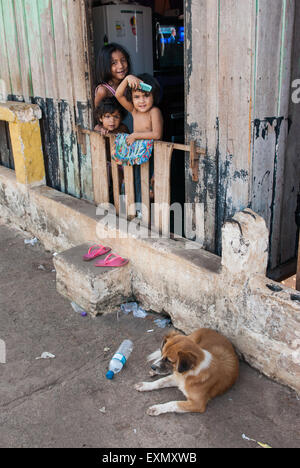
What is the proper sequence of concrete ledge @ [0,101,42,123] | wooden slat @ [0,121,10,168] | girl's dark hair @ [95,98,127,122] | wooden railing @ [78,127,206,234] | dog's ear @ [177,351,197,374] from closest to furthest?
dog's ear @ [177,351,197,374] → wooden railing @ [78,127,206,234] → girl's dark hair @ [95,98,127,122] → concrete ledge @ [0,101,42,123] → wooden slat @ [0,121,10,168]

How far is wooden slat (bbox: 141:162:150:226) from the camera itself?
4.06 metres

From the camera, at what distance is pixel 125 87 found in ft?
13.2

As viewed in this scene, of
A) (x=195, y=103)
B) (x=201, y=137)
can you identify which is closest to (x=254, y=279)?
(x=201, y=137)

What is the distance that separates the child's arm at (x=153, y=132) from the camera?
396 cm

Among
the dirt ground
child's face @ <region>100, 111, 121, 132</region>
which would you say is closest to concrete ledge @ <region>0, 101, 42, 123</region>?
child's face @ <region>100, 111, 121, 132</region>

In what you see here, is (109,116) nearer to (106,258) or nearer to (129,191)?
(129,191)

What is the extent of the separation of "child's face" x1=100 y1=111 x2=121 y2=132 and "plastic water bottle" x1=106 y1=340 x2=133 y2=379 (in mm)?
2146

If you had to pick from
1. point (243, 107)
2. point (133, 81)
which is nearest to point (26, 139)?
point (133, 81)

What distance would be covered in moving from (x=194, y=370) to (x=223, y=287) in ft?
2.33

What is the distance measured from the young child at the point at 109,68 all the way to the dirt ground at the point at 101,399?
219 cm

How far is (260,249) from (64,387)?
1.72 m

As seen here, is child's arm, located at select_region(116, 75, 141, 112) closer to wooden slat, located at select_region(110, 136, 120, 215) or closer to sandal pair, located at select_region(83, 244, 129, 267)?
wooden slat, located at select_region(110, 136, 120, 215)

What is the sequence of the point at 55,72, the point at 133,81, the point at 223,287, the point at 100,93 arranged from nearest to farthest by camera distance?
the point at 223,287 → the point at 133,81 → the point at 100,93 → the point at 55,72

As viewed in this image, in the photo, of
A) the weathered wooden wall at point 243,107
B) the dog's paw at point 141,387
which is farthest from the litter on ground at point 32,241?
the dog's paw at point 141,387
